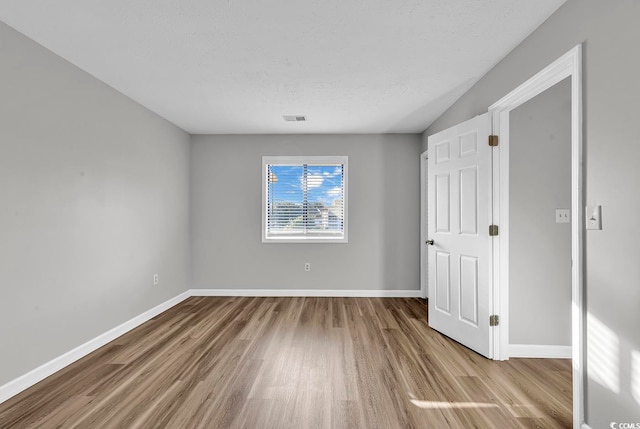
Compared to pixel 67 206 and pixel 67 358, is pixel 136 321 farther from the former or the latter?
pixel 67 206

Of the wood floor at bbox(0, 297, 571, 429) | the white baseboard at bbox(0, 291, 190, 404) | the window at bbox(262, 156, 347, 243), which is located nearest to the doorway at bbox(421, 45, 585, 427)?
the wood floor at bbox(0, 297, 571, 429)

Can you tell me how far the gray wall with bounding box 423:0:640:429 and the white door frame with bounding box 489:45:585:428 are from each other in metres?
0.05

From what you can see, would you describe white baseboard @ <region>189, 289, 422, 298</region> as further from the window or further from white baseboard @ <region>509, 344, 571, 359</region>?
white baseboard @ <region>509, 344, 571, 359</region>

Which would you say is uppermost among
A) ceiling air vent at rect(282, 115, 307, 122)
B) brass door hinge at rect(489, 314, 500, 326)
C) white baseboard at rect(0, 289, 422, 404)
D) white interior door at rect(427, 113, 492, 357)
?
ceiling air vent at rect(282, 115, 307, 122)

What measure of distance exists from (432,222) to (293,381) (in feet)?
7.43

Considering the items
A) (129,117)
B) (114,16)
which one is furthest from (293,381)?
(129,117)

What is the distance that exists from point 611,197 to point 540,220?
122cm

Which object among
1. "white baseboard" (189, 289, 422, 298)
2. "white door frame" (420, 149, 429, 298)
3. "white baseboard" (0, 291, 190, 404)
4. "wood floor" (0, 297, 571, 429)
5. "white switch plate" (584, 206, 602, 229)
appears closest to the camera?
"white switch plate" (584, 206, 602, 229)

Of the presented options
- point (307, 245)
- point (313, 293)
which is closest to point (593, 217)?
point (307, 245)

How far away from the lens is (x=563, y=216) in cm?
256

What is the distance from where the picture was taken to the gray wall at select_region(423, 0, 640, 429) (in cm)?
140

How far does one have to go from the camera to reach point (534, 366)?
254 cm

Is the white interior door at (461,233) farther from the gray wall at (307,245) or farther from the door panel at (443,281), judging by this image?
the gray wall at (307,245)

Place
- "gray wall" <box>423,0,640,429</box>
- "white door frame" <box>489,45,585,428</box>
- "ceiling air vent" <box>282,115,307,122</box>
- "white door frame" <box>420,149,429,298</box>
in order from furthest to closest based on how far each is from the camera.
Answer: "white door frame" <box>420,149,429,298</box> → "ceiling air vent" <box>282,115,307,122</box> → "white door frame" <box>489,45,585,428</box> → "gray wall" <box>423,0,640,429</box>
